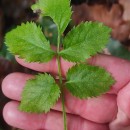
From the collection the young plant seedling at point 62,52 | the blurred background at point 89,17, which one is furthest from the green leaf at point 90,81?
the blurred background at point 89,17

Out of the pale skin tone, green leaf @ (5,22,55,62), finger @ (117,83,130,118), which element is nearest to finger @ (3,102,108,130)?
the pale skin tone

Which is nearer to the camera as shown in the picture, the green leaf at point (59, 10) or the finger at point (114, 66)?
the green leaf at point (59, 10)

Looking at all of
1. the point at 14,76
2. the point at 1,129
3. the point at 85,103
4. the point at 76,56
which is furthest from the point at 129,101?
the point at 1,129

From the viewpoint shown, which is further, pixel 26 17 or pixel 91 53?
pixel 26 17

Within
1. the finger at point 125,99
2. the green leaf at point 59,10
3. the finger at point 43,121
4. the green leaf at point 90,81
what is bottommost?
the finger at point 43,121

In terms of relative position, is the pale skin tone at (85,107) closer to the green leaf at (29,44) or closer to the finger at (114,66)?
the finger at (114,66)

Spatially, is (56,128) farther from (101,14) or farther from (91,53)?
(101,14)

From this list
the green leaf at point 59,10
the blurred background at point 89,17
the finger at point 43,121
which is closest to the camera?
the green leaf at point 59,10
